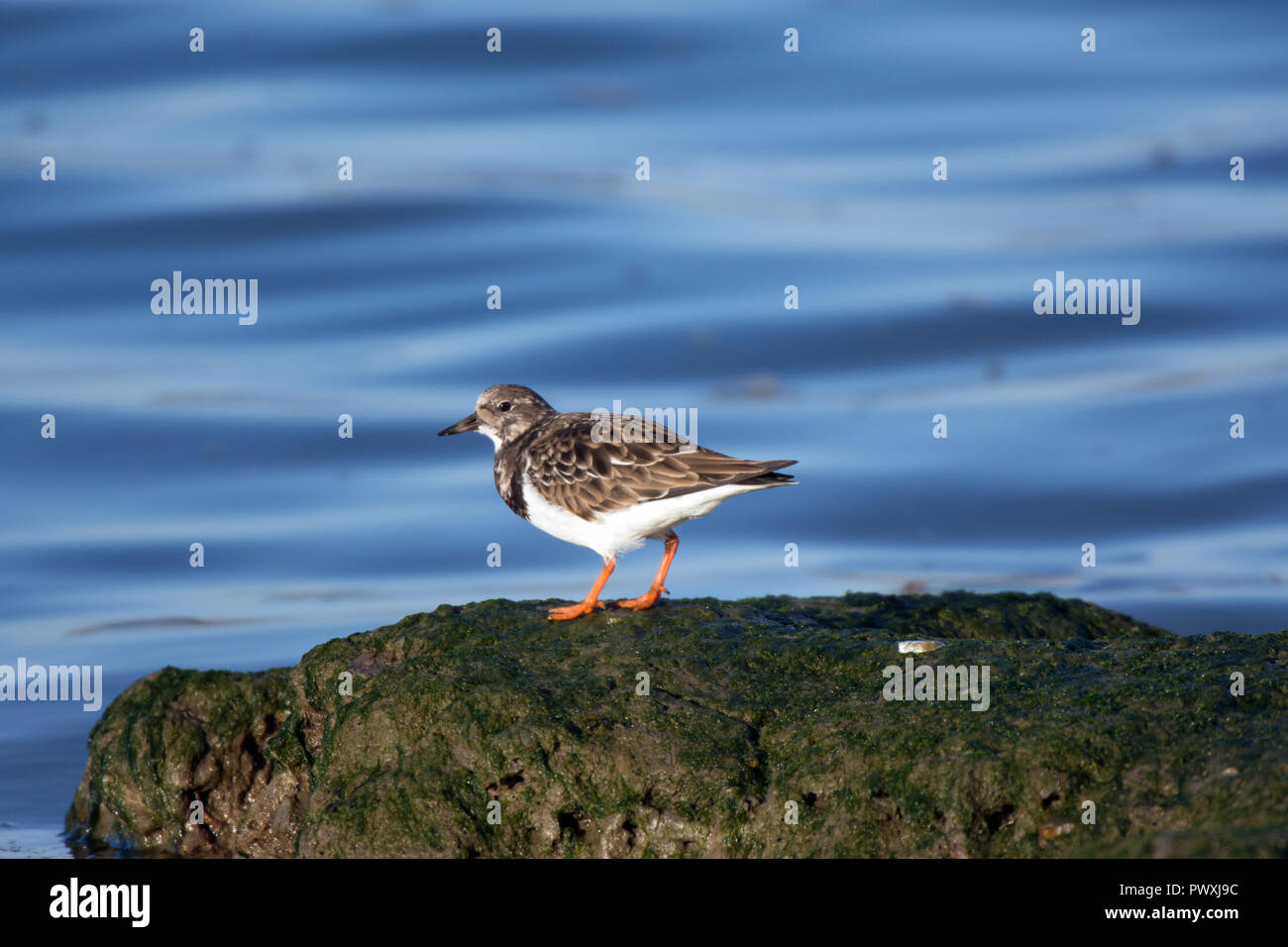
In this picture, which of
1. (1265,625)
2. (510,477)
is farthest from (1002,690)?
(1265,625)

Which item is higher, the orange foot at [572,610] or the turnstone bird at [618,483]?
the turnstone bird at [618,483]

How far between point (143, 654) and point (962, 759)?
7625 millimetres

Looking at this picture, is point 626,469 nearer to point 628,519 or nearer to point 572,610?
point 628,519

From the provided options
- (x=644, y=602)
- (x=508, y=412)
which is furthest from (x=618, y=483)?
(x=508, y=412)

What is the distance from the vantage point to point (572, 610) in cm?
673

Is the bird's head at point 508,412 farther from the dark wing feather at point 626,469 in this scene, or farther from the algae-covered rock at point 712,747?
the algae-covered rock at point 712,747

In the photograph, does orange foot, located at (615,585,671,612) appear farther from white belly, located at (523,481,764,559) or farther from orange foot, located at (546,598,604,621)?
white belly, located at (523,481,764,559)

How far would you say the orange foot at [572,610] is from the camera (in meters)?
6.68

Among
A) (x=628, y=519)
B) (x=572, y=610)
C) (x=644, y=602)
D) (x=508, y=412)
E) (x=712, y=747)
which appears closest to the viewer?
(x=712, y=747)

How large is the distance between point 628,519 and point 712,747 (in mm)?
2049

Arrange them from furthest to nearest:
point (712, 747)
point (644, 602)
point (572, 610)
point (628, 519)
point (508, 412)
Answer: point (508, 412)
point (628, 519)
point (644, 602)
point (572, 610)
point (712, 747)

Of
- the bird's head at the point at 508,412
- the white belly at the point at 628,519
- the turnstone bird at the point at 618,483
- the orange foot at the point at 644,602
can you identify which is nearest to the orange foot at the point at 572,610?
the turnstone bird at the point at 618,483

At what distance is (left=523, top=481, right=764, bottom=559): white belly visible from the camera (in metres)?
7.15
